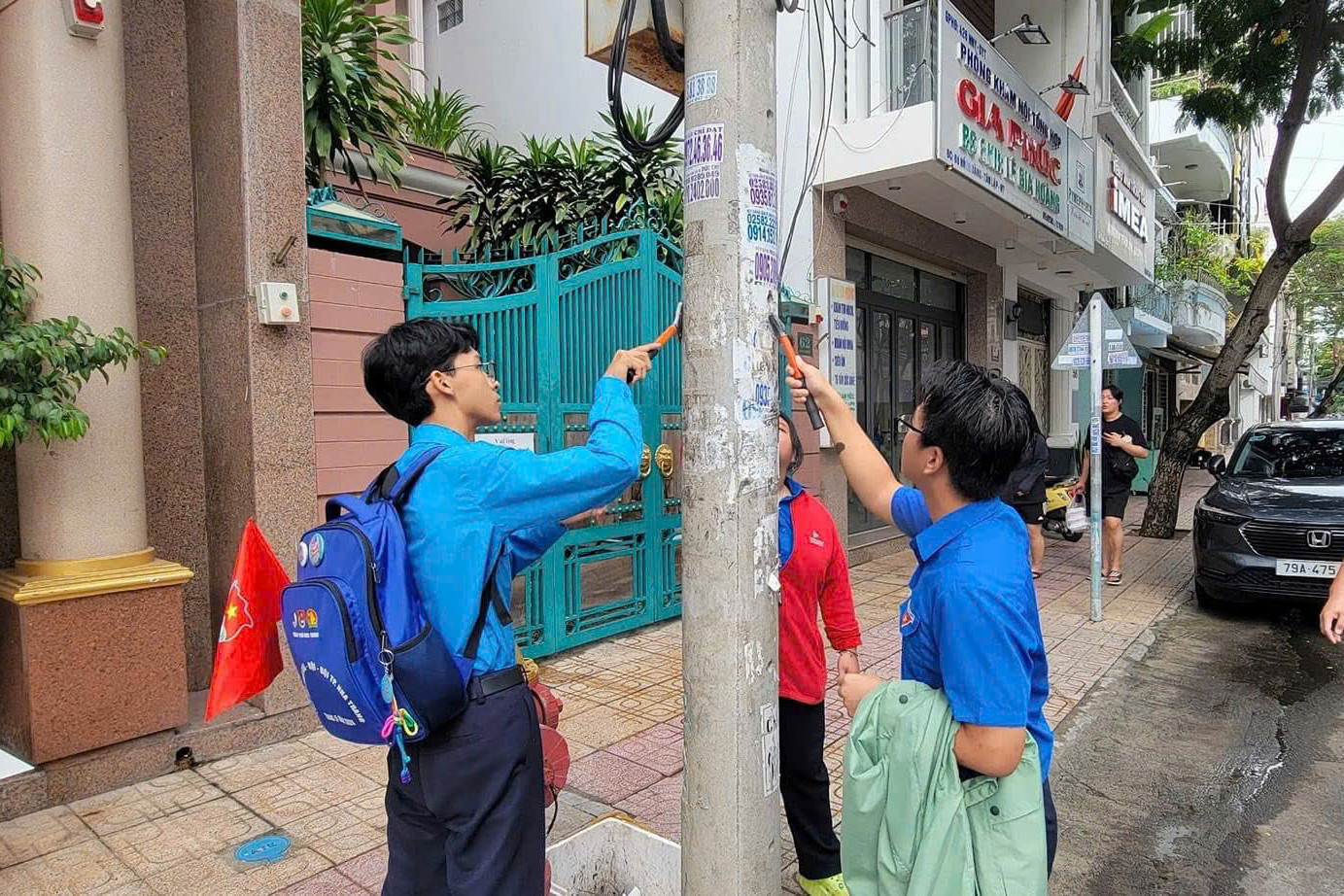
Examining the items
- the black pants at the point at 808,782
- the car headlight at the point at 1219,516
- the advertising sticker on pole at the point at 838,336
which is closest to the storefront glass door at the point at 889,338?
the advertising sticker on pole at the point at 838,336

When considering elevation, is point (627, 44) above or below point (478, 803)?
above

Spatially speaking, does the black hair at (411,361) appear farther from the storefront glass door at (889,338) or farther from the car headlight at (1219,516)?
the storefront glass door at (889,338)

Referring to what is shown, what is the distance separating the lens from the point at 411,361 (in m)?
1.88

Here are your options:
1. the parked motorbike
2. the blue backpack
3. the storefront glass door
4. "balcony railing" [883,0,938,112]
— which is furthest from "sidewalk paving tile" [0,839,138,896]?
the parked motorbike

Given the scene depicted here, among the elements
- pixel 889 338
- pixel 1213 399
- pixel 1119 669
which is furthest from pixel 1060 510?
pixel 1119 669

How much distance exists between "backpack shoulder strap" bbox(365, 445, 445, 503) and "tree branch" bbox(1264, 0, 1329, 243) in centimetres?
1170

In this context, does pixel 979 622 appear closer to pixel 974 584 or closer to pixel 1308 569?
pixel 974 584

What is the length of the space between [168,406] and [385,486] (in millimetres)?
3073

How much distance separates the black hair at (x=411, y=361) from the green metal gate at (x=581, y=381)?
2.72 metres

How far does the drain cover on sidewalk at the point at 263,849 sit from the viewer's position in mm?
3029

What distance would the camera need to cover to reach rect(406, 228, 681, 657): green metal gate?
498cm

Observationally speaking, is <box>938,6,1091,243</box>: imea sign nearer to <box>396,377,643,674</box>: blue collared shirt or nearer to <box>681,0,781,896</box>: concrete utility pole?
<box>681,0,781,896</box>: concrete utility pole

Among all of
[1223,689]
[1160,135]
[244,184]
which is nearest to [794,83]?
[244,184]

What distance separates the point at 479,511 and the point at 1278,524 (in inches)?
264
